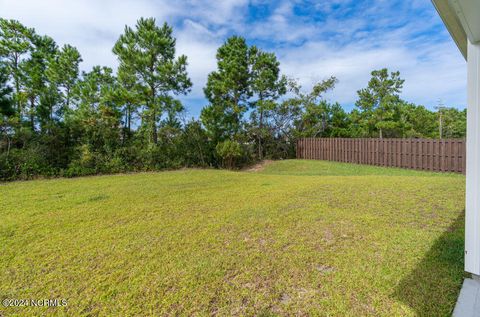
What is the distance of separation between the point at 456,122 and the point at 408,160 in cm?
1576

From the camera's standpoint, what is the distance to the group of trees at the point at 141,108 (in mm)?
8578

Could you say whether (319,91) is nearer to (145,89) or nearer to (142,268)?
(145,89)

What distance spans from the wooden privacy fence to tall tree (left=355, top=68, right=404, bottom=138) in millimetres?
5952

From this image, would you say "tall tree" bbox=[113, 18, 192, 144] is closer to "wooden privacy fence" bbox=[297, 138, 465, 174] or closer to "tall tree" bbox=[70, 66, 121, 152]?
"tall tree" bbox=[70, 66, 121, 152]

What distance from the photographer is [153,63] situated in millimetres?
10469

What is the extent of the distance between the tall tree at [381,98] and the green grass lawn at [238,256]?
13.9 metres

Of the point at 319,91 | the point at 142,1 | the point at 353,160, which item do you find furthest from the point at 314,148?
the point at 142,1

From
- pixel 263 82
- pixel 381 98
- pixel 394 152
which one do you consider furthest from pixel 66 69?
pixel 381 98

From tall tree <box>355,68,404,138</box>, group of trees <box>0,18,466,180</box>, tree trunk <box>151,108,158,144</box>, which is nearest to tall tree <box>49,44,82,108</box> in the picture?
group of trees <box>0,18,466,180</box>

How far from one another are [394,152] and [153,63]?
12.2m

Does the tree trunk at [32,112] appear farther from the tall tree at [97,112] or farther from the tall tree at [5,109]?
the tall tree at [5,109]

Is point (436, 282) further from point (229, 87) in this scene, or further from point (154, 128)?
point (229, 87)

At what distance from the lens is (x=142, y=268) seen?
213 cm

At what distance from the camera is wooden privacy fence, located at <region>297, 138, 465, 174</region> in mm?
8477
